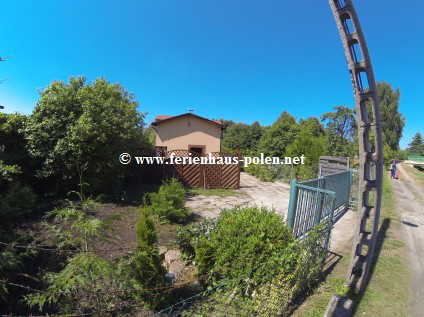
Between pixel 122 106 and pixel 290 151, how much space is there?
11.5m

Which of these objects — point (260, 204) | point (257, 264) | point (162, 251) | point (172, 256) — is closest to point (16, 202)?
point (162, 251)

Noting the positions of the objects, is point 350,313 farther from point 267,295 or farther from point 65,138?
point 65,138

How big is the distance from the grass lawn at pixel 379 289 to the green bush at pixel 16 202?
18.8 ft

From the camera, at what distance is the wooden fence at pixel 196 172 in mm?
11586

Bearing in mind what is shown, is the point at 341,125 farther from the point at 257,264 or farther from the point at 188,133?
the point at 257,264

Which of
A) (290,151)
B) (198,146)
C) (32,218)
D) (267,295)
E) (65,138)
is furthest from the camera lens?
(198,146)

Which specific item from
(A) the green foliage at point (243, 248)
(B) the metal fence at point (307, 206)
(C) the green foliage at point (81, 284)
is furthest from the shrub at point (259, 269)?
(C) the green foliage at point (81, 284)

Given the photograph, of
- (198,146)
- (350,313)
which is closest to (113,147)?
(350,313)

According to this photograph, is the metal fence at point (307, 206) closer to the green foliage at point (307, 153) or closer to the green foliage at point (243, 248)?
the green foliage at point (243, 248)

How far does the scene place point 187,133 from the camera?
19.0 meters

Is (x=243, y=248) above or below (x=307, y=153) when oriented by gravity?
below

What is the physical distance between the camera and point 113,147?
7609 mm

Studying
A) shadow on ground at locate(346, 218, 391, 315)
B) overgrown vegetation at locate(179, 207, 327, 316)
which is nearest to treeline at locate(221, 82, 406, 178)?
shadow on ground at locate(346, 218, 391, 315)

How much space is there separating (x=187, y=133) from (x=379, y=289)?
54.7ft
